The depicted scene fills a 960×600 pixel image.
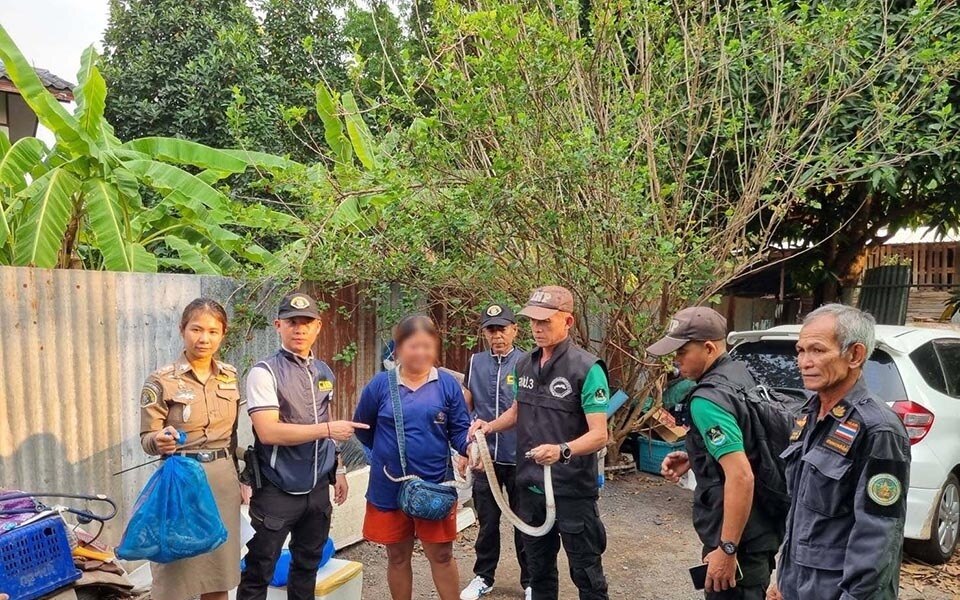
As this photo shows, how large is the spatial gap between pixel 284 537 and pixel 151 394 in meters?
0.94

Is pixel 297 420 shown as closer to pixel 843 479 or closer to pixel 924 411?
pixel 843 479

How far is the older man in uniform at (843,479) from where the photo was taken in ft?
6.23

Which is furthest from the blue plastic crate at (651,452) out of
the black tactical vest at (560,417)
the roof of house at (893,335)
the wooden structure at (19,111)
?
the wooden structure at (19,111)

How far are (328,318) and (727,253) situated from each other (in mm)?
3709

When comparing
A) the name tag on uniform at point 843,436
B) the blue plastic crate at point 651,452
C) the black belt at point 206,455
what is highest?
the name tag on uniform at point 843,436

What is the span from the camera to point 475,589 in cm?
417

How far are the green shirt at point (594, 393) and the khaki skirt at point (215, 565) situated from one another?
5.63 feet

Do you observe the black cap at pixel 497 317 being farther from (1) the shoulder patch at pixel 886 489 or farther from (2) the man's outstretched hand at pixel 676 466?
(1) the shoulder patch at pixel 886 489

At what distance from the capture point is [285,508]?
3115 mm

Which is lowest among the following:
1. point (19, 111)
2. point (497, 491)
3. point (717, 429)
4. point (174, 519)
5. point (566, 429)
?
point (497, 491)

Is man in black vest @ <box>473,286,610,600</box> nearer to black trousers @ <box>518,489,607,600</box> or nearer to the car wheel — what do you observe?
black trousers @ <box>518,489,607,600</box>

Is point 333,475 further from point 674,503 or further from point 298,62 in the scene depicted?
point 298,62

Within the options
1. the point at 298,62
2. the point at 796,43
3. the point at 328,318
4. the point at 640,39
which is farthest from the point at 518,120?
the point at 298,62

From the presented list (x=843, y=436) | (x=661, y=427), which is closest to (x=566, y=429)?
(x=843, y=436)
